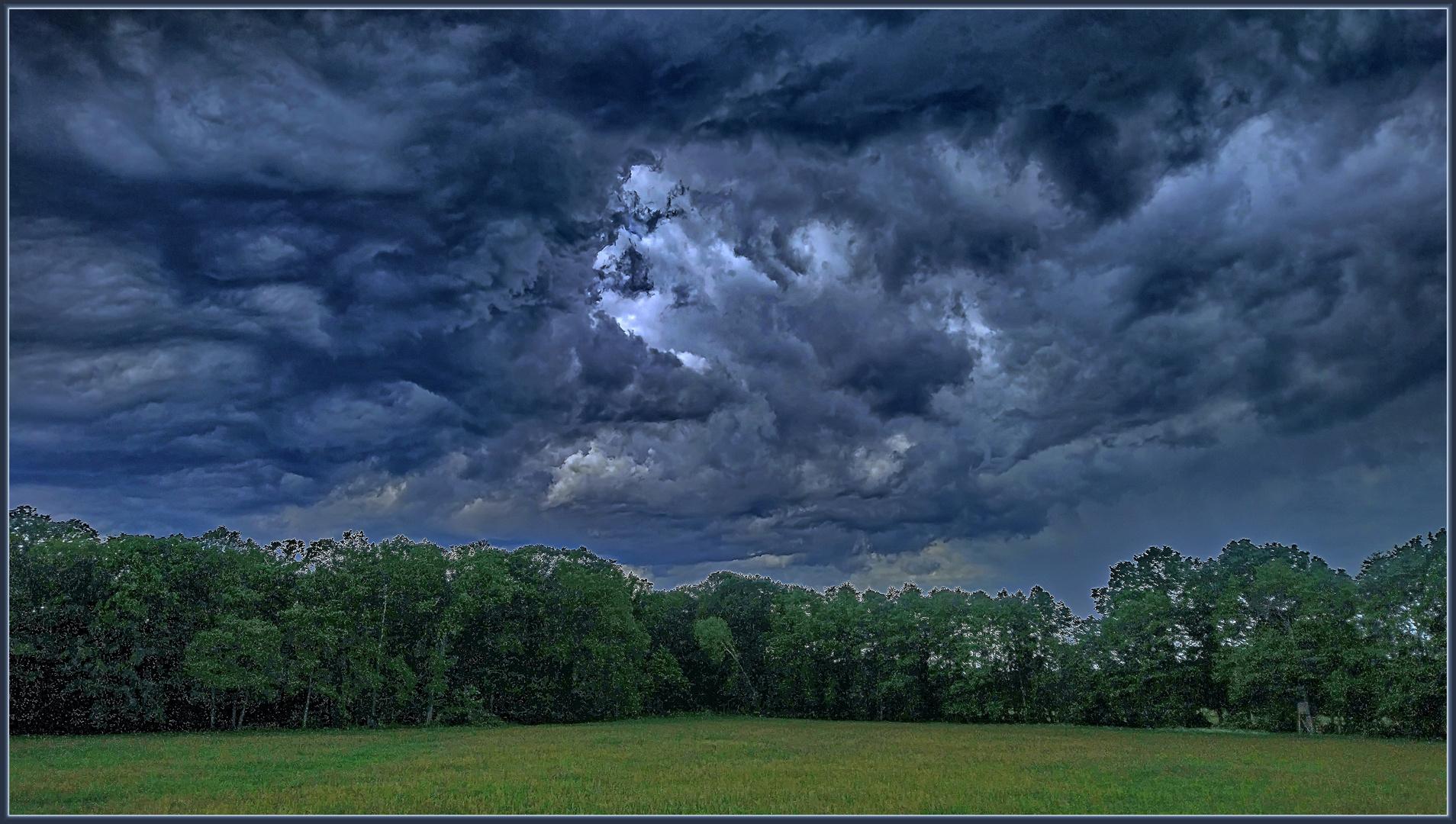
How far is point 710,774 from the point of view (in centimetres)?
2958

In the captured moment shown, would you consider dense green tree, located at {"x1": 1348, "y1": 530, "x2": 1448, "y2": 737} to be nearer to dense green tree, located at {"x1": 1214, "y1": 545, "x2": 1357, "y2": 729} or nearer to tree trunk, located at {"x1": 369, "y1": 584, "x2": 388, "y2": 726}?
dense green tree, located at {"x1": 1214, "y1": 545, "x2": 1357, "y2": 729}

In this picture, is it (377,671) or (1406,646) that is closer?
(1406,646)

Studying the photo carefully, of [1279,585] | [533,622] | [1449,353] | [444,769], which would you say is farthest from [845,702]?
[1449,353]

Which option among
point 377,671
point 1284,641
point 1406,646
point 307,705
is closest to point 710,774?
point 377,671

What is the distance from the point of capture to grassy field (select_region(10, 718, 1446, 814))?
73.7ft

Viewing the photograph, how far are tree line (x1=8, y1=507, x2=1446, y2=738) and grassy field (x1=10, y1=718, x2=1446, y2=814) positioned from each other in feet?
15.6

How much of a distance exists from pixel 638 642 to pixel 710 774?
4148 cm

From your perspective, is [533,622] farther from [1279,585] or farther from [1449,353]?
[1449,353]

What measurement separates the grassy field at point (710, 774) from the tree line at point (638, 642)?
474 centimetres

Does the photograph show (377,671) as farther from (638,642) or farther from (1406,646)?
(1406,646)

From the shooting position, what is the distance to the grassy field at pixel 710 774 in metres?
22.5

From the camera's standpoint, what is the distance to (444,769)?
99.2 ft

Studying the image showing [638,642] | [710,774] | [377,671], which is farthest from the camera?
[638,642]

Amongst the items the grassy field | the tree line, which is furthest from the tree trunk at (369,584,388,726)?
the grassy field
